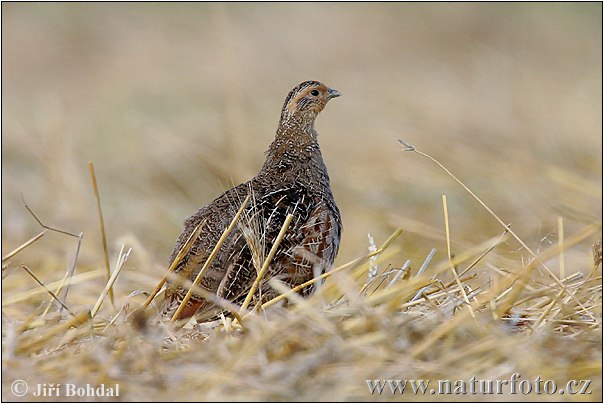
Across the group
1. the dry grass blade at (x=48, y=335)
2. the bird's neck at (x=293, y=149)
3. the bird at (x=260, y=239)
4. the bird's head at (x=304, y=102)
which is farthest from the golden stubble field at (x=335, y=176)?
the bird's head at (x=304, y=102)

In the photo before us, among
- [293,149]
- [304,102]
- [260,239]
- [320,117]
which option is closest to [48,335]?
[260,239]

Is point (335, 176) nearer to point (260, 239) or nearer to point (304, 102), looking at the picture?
point (304, 102)

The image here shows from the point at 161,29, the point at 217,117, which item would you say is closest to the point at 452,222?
the point at 217,117

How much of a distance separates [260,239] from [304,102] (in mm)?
Answer: 1495

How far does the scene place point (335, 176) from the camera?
8.54 metres

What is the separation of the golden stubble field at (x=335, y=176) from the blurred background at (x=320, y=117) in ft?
0.10

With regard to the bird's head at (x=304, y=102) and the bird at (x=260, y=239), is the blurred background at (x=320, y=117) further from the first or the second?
the bird's head at (x=304, y=102)

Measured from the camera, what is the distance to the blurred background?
286 inches

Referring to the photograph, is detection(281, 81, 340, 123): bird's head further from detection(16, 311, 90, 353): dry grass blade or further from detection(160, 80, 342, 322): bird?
detection(16, 311, 90, 353): dry grass blade

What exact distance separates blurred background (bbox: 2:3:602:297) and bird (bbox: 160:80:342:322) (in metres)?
0.33

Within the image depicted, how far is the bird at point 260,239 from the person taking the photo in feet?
13.2

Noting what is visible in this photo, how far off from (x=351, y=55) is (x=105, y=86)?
307 centimetres

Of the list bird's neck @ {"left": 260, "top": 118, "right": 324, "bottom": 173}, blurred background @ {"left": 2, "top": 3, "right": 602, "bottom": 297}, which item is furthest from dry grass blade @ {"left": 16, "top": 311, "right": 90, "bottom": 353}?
bird's neck @ {"left": 260, "top": 118, "right": 324, "bottom": 173}

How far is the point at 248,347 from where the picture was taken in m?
3.08
